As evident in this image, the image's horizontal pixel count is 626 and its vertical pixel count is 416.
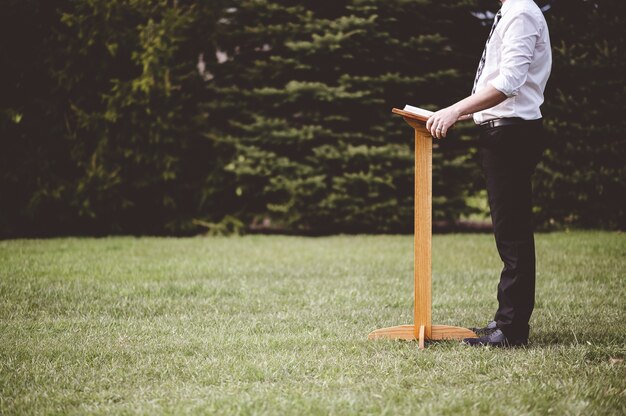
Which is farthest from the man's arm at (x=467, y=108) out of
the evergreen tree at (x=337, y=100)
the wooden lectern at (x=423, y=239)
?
the evergreen tree at (x=337, y=100)

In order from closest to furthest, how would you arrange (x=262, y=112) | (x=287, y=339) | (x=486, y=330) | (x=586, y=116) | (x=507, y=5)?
(x=507, y=5), (x=287, y=339), (x=486, y=330), (x=586, y=116), (x=262, y=112)

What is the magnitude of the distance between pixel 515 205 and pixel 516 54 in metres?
0.89

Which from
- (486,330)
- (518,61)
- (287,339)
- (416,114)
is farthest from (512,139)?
(287,339)

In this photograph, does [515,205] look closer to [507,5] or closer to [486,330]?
[486,330]

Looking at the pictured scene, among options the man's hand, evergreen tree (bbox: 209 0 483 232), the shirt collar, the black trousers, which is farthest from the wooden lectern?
evergreen tree (bbox: 209 0 483 232)

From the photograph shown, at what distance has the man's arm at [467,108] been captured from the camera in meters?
3.67

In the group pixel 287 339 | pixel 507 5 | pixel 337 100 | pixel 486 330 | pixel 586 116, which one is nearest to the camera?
pixel 507 5

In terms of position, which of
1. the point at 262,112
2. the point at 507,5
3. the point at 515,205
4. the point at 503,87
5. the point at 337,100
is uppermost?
the point at 337,100

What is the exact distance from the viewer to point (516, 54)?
12.0ft

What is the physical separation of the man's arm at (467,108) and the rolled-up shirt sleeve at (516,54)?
5 centimetres

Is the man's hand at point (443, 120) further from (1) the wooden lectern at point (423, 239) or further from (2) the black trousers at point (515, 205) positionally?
(2) the black trousers at point (515, 205)

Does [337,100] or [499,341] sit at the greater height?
[337,100]

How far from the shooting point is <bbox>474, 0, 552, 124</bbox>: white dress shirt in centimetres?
364

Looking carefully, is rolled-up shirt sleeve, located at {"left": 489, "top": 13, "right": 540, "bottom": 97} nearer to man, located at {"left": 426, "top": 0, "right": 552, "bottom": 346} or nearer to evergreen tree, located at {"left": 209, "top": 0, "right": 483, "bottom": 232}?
man, located at {"left": 426, "top": 0, "right": 552, "bottom": 346}
